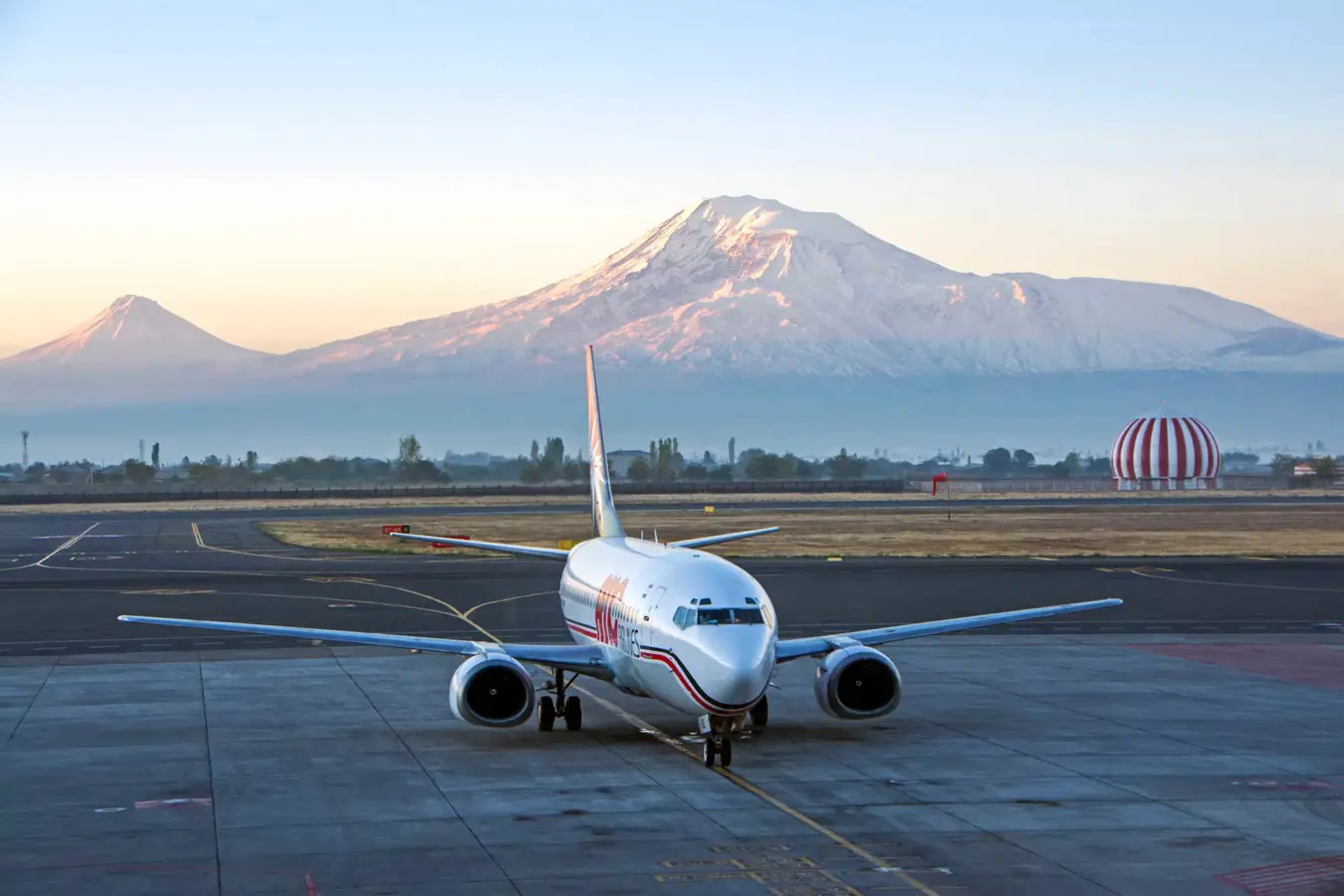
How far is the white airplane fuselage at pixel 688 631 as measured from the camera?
30109mm

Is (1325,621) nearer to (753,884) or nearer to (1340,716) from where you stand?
(1340,716)

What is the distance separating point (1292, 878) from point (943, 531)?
288 ft

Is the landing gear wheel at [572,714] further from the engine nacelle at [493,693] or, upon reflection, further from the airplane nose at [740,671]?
the airplane nose at [740,671]

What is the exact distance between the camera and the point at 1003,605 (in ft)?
203

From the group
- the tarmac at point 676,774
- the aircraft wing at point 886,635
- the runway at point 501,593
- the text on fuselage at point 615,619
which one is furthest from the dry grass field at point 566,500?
the text on fuselage at point 615,619

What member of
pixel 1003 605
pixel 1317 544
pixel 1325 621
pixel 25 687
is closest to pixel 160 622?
pixel 25 687

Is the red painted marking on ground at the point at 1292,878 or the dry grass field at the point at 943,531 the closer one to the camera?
the red painted marking on ground at the point at 1292,878

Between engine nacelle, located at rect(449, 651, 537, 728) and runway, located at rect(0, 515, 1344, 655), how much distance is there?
65.9 ft

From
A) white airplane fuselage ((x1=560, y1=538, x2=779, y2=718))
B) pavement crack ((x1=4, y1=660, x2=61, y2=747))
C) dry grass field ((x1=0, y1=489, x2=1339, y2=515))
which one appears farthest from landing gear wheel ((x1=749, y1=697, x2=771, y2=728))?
dry grass field ((x1=0, y1=489, x2=1339, y2=515))

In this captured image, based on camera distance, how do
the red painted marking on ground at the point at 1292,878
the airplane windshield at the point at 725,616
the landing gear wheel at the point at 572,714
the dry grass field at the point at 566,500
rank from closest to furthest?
→ 1. the red painted marking on ground at the point at 1292,878
2. the airplane windshield at the point at 725,616
3. the landing gear wheel at the point at 572,714
4. the dry grass field at the point at 566,500

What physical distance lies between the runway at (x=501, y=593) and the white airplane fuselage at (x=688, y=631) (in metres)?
18.7

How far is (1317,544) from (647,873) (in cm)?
8399

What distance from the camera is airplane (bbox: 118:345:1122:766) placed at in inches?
1201

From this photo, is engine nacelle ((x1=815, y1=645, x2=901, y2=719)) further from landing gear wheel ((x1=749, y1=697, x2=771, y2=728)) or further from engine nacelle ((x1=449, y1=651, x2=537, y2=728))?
engine nacelle ((x1=449, y1=651, x2=537, y2=728))
